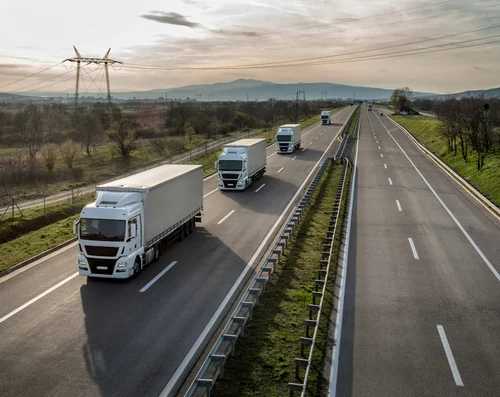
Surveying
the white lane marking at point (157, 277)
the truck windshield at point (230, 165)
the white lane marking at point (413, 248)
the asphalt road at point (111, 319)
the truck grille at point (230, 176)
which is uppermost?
the truck windshield at point (230, 165)

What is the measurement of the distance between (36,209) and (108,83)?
76.6m

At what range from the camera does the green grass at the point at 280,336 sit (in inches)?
396

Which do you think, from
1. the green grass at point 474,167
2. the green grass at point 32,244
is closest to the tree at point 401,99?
the green grass at point 474,167

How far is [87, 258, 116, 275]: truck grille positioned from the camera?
52.1ft

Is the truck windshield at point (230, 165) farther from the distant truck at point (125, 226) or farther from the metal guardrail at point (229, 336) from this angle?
the metal guardrail at point (229, 336)

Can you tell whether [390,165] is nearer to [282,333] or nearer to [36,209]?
[36,209]

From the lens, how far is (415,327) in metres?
13.0

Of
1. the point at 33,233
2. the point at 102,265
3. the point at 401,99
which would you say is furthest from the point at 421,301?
the point at 401,99

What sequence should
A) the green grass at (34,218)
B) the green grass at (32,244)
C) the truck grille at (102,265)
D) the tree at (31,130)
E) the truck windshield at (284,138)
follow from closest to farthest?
the truck grille at (102,265), the green grass at (32,244), the green grass at (34,218), the truck windshield at (284,138), the tree at (31,130)

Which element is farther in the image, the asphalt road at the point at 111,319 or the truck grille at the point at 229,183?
the truck grille at the point at 229,183

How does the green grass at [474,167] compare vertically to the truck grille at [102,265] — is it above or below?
above

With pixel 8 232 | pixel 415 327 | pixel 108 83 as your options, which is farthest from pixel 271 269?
pixel 108 83

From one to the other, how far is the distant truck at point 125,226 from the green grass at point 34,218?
11129 mm

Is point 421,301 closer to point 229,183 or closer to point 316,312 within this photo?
point 316,312
